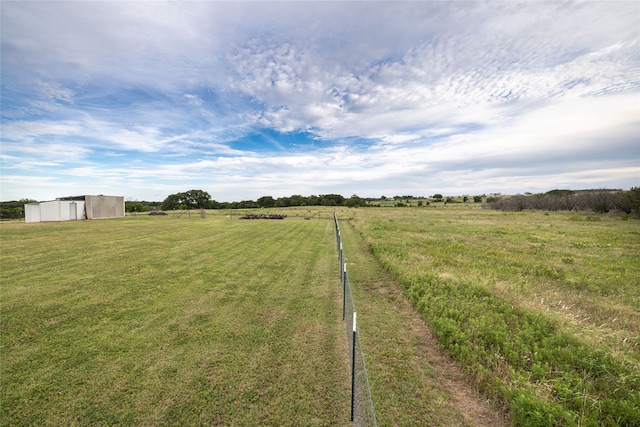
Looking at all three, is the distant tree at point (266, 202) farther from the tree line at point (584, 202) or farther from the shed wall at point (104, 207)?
the tree line at point (584, 202)

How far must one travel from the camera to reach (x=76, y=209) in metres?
38.8

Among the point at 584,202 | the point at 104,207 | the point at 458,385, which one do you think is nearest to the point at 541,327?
the point at 458,385

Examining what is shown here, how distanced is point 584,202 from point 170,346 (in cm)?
9193

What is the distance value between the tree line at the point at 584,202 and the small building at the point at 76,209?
90285 millimetres

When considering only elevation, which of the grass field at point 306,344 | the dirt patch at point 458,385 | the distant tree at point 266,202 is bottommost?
the dirt patch at point 458,385

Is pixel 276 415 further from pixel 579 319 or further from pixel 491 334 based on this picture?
pixel 579 319

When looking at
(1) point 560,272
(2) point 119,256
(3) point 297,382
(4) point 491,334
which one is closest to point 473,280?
(4) point 491,334

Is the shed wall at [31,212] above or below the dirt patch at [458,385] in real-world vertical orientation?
above

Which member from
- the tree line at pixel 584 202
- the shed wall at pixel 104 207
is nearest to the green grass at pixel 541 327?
the shed wall at pixel 104 207

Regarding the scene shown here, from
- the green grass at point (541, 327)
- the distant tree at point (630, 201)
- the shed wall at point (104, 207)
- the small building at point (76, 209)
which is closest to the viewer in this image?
the green grass at point (541, 327)

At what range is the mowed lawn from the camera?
436cm

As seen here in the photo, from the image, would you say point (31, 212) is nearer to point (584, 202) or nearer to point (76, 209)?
point (76, 209)

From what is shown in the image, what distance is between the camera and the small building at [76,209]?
3506 centimetres

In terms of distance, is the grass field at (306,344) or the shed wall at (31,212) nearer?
the grass field at (306,344)
